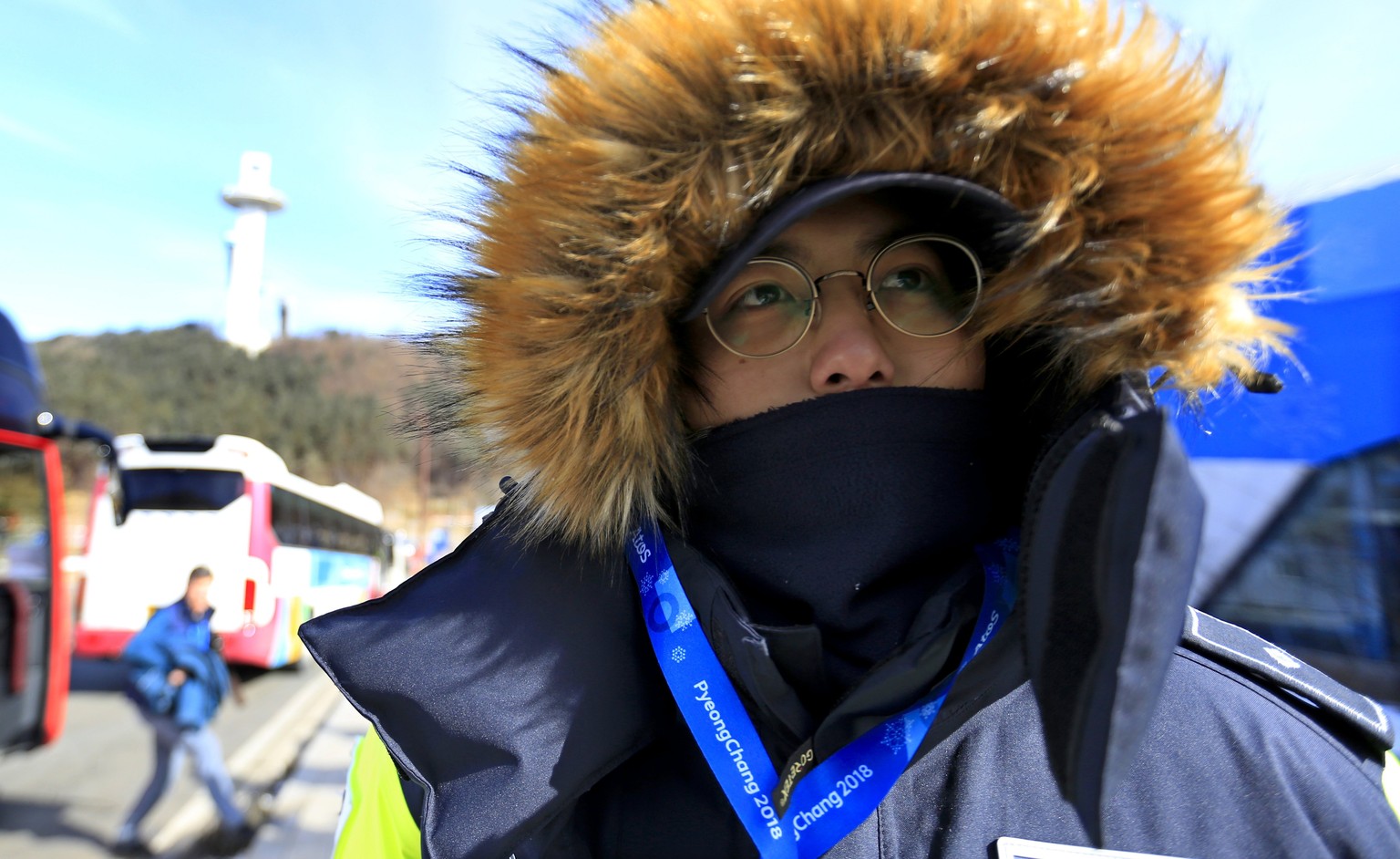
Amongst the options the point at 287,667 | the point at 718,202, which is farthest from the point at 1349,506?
the point at 287,667

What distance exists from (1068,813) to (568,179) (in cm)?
105

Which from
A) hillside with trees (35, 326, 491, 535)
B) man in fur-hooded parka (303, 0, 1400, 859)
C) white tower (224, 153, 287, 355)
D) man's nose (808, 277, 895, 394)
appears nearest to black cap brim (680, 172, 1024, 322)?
man in fur-hooded parka (303, 0, 1400, 859)

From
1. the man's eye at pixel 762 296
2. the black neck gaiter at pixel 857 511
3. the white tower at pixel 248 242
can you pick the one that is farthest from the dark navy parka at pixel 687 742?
the white tower at pixel 248 242

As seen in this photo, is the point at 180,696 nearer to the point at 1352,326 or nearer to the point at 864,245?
the point at 864,245

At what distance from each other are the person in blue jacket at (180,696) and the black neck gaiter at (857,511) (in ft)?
17.7

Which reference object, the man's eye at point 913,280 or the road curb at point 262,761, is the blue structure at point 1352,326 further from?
the road curb at point 262,761

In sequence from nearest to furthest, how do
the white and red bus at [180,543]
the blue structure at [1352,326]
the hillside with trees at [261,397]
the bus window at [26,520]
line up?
1. the blue structure at [1352,326]
2. the bus window at [26,520]
3. the white and red bus at [180,543]
4. the hillside with trees at [261,397]

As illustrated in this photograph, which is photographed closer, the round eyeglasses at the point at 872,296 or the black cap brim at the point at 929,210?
the black cap brim at the point at 929,210

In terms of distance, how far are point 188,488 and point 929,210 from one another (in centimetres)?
1127

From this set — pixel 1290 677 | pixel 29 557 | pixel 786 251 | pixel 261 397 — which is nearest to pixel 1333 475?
pixel 1290 677

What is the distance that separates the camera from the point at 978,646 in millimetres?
1034

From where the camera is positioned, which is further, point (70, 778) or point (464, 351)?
point (70, 778)

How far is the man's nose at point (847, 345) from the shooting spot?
47.6 inches

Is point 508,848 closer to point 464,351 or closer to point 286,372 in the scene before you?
point 464,351
